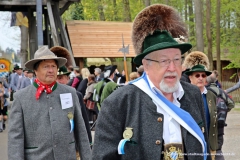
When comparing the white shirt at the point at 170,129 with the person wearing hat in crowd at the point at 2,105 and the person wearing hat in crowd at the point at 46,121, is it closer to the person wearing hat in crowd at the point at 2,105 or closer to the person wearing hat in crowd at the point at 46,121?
the person wearing hat in crowd at the point at 46,121

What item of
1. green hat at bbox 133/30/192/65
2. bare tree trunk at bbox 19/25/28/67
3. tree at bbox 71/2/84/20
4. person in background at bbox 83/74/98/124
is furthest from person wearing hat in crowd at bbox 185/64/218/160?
tree at bbox 71/2/84/20

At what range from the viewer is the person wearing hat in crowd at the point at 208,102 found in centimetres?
557

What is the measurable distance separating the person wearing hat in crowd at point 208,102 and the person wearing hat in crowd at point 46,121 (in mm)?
1523

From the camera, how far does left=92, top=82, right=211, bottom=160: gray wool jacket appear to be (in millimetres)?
2818

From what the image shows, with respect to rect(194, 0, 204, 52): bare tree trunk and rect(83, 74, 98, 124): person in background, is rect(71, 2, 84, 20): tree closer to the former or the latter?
rect(194, 0, 204, 52): bare tree trunk

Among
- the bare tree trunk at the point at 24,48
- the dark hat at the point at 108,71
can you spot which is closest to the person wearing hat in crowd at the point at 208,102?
the dark hat at the point at 108,71

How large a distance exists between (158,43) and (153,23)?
0.18 metres

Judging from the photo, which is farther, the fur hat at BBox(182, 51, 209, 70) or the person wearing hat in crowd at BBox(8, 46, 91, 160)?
the fur hat at BBox(182, 51, 209, 70)

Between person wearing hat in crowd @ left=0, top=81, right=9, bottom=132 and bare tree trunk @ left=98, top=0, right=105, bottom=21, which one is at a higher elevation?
bare tree trunk @ left=98, top=0, right=105, bottom=21

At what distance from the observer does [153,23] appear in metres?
3.15

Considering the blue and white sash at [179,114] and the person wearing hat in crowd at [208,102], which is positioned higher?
the blue and white sash at [179,114]

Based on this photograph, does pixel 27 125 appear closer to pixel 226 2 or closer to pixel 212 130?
pixel 212 130

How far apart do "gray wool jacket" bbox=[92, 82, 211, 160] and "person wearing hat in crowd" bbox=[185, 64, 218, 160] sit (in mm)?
2679

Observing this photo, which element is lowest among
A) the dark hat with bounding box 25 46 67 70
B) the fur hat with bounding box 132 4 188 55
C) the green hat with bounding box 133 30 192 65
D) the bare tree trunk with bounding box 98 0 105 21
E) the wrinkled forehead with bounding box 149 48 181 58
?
the dark hat with bounding box 25 46 67 70
